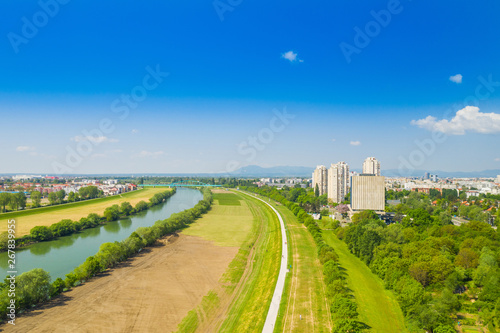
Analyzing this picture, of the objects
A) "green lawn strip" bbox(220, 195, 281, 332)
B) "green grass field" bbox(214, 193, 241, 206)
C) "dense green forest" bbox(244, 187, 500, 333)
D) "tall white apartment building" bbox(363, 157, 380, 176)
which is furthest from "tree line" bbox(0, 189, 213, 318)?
"tall white apartment building" bbox(363, 157, 380, 176)

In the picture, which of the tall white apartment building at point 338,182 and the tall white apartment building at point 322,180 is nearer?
the tall white apartment building at point 338,182

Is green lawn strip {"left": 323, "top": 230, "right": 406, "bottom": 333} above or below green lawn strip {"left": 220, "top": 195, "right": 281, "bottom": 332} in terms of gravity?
above

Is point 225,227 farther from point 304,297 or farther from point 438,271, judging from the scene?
point 438,271

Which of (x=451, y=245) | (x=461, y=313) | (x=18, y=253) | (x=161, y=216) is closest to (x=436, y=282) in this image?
(x=461, y=313)

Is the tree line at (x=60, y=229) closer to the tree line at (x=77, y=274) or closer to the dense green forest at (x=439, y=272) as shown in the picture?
the tree line at (x=77, y=274)

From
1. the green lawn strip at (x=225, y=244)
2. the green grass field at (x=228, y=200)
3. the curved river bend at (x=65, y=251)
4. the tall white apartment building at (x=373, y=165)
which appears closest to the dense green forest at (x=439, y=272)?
the green lawn strip at (x=225, y=244)

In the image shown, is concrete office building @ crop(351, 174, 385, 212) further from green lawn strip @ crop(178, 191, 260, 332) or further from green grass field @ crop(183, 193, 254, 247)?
green grass field @ crop(183, 193, 254, 247)

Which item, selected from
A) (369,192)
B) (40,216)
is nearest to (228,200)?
(369,192)
